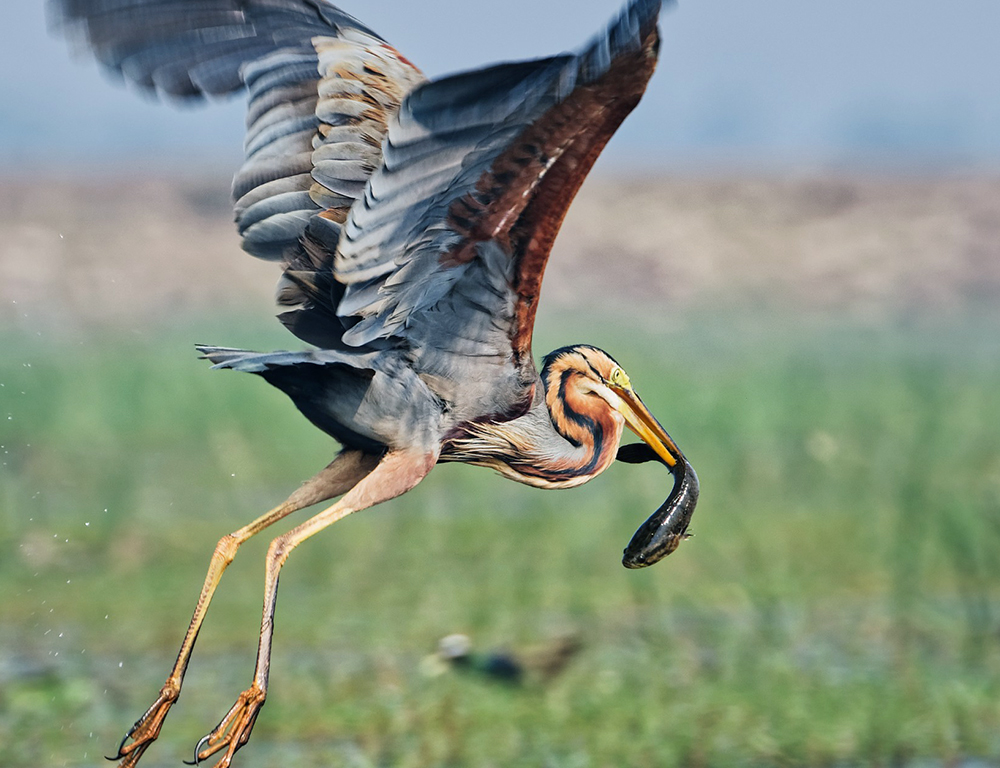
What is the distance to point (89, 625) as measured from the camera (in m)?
11.7

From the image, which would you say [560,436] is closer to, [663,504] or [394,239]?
[663,504]

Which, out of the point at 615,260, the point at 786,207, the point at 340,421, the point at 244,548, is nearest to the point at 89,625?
the point at 244,548

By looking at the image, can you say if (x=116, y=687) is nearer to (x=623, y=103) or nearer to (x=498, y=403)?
(x=498, y=403)

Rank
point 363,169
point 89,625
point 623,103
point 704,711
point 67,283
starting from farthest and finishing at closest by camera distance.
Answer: point 67,283 → point 89,625 → point 704,711 → point 363,169 → point 623,103

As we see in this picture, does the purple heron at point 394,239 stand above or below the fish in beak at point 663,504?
above

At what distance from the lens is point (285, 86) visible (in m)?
7.09

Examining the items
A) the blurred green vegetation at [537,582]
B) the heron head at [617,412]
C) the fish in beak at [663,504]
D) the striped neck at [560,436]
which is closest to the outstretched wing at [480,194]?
the striped neck at [560,436]

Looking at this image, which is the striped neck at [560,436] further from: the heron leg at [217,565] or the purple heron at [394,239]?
the heron leg at [217,565]

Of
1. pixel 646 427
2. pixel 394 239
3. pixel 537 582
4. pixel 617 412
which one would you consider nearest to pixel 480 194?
pixel 394 239

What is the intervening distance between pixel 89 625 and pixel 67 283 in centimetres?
1328

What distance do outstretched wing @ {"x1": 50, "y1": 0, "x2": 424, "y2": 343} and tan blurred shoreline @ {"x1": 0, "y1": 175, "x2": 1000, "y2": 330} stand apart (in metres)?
15.7

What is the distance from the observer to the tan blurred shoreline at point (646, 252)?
962 inches

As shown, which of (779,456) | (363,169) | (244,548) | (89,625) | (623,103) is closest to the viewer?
(623,103)

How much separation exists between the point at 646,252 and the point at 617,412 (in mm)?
19979
